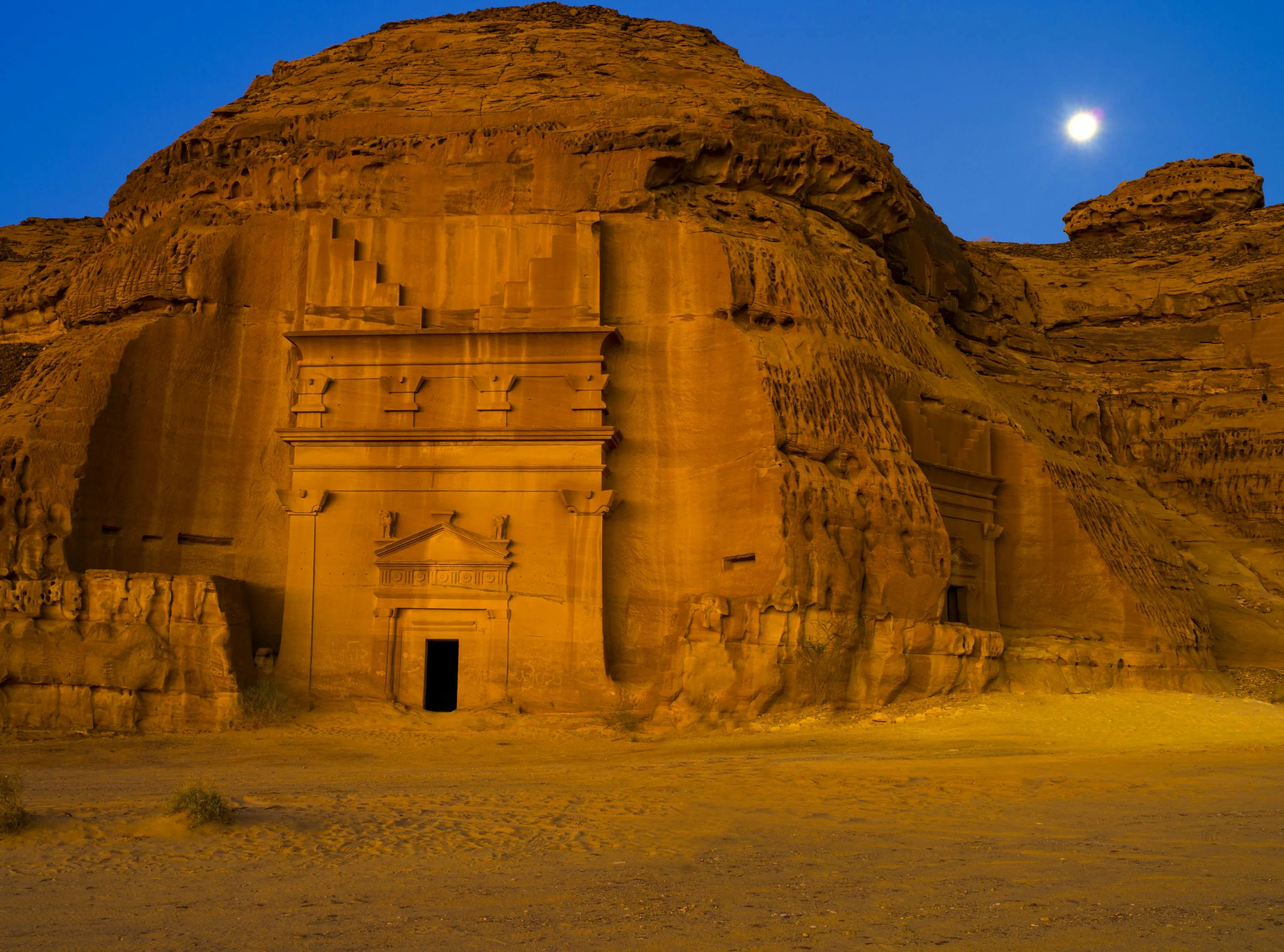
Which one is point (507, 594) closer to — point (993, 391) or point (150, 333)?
point (150, 333)

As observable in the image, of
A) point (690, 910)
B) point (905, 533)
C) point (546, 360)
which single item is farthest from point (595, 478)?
point (690, 910)

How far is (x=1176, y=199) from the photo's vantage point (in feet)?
153

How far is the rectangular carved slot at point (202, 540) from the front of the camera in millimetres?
24266

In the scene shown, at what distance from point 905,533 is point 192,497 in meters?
13.5

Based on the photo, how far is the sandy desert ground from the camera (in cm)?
891

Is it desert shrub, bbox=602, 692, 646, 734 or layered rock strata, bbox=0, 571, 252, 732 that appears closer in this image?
layered rock strata, bbox=0, 571, 252, 732

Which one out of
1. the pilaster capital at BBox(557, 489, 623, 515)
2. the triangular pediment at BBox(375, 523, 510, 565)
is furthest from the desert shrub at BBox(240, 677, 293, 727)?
the pilaster capital at BBox(557, 489, 623, 515)

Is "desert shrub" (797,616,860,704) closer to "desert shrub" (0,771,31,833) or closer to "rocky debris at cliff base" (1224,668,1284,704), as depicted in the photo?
"rocky debris at cliff base" (1224,668,1284,704)

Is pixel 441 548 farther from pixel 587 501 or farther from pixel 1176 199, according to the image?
pixel 1176 199

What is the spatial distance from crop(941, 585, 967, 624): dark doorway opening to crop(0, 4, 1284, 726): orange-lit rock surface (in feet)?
0.24

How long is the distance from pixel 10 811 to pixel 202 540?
1262 centimetres

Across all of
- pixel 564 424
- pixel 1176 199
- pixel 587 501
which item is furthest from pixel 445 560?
pixel 1176 199

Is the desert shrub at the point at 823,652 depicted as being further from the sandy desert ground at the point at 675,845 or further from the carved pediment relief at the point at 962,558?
the carved pediment relief at the point at 962,558

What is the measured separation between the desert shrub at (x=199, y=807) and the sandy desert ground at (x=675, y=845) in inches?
5.5
